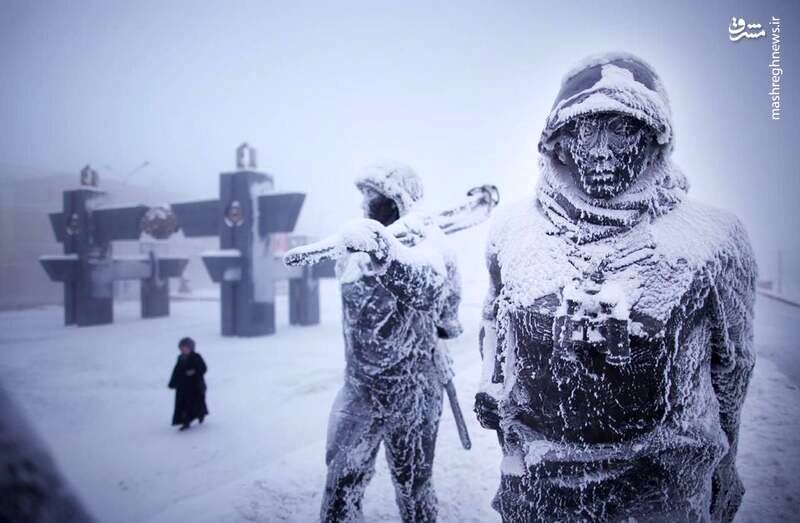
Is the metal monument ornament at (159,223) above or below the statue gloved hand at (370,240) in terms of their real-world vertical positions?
above

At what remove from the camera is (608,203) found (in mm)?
1358

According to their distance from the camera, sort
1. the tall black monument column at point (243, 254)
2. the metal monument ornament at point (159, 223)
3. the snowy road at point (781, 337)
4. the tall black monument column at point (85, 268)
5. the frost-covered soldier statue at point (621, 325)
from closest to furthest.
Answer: the frost-covered soldier statue at point (621, 325), the snowy road at point (781, 337), the tall black monument column at point (243, 254), the tall black monument column at point (85, 268), the metal monument ornament at point (159, 223)

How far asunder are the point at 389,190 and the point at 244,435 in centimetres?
355

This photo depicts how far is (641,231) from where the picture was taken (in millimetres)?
1344

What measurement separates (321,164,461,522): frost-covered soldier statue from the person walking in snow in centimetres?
343

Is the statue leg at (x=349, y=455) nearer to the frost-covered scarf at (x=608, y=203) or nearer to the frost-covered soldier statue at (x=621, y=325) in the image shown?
the frost-covered soldier statue at (x=621, y=325)

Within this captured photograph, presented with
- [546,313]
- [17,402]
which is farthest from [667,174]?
[17,402]

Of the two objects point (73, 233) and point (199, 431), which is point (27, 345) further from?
point (199, 431)

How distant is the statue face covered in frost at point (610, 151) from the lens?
1.33m

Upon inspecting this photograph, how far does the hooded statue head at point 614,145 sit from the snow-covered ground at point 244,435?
4.45ft

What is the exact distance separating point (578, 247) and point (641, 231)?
18 cm

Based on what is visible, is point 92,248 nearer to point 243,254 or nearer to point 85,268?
point 85,268

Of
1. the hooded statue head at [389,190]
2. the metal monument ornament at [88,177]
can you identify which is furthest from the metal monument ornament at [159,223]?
the hooded statue head at [389,190]

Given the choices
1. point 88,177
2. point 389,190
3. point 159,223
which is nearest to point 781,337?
point 389,190
